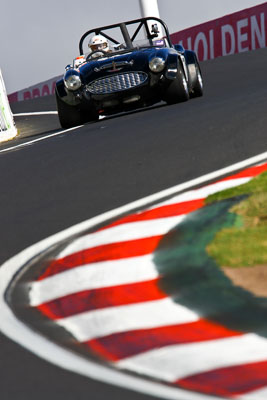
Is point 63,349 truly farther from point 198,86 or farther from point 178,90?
point 198,86

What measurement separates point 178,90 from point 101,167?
179 inches

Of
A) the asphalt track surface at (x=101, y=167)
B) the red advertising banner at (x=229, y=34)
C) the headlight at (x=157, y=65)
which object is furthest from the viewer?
the red advertising banner at (x=229, y=34)

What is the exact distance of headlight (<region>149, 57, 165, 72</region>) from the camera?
1224 centimetres

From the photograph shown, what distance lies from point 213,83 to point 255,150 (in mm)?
8459

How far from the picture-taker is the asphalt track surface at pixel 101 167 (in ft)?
11.9

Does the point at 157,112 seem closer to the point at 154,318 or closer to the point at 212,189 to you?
the point at 212,189

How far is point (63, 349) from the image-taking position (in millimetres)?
3791

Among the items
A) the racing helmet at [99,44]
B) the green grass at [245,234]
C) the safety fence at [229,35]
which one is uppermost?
the green grass at [245,234]

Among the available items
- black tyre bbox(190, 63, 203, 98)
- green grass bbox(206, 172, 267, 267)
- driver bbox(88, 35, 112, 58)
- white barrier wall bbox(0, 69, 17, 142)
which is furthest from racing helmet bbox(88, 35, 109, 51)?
green grass bbox(206, 172, 267, 267)

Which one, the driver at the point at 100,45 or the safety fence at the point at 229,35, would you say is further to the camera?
the safety fence at the point at 229,35

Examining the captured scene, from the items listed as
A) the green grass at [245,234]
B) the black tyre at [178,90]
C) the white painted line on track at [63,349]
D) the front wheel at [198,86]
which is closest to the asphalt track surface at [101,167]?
the white painted line on track at [63,349]

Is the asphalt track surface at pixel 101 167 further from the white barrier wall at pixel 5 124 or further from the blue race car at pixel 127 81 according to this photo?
the white barrier wall at pixel 5 124

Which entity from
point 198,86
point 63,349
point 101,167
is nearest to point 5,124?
point 198,86

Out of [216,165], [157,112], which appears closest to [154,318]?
[216,165]
